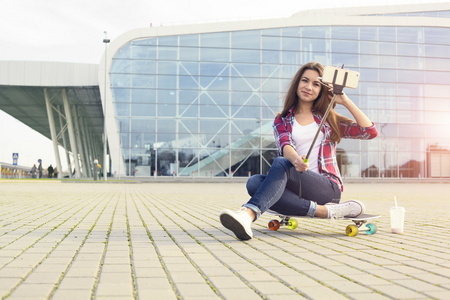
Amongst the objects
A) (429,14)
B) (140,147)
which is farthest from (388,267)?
(429,14)

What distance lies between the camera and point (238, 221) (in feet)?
14.9

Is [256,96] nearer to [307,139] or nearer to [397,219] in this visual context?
[397,219]

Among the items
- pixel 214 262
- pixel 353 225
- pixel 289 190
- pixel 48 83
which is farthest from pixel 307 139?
pixel 48 83

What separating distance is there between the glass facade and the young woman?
27.2 meters

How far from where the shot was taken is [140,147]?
32625 mm

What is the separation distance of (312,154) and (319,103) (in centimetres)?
53

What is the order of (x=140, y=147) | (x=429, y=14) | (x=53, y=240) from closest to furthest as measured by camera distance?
1. (x=53, y=240)
2. (x=140, y=147)
3. (x=429, y=14)

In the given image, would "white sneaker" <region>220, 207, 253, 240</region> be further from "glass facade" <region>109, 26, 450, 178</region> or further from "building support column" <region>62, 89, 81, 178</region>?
"building support column" <region>62, 89, 81, 178</region>

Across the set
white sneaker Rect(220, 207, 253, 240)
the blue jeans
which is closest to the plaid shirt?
the blue jeans

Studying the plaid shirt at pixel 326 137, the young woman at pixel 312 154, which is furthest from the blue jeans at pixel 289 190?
the plaid shirt at pixel 326 137

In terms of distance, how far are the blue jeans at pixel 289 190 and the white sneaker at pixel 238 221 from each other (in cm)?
21

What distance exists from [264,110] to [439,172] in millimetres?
12639

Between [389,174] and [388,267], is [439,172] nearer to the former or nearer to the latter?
[389,174]

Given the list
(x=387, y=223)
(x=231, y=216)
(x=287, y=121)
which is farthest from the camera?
(x=387, y=223)
